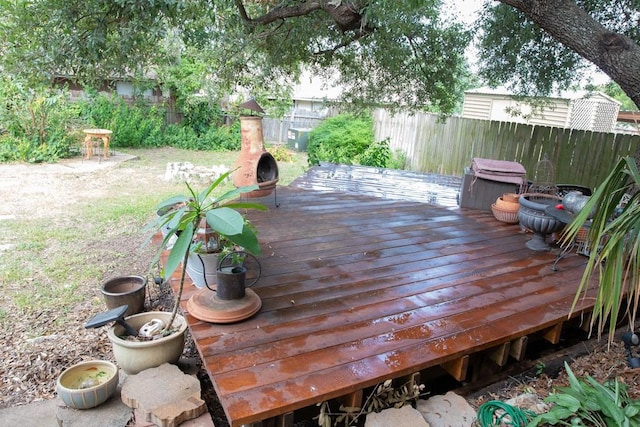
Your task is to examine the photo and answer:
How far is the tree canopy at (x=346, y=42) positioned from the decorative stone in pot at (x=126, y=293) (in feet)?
5.86

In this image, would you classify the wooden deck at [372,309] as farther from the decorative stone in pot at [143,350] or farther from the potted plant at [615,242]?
the potted plant at [615,242]

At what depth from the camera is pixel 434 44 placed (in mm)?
5746

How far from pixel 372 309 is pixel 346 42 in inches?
176

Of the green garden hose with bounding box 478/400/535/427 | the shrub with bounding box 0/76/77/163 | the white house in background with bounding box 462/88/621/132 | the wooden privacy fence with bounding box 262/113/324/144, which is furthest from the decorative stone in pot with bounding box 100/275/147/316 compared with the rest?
the wooden privacy fence with bounding box 262/113/324/144

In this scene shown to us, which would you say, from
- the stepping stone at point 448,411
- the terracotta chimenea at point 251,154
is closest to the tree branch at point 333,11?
the terracotta chimenea at point 251,154

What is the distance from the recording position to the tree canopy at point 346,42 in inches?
123

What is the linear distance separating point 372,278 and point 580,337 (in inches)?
64.5

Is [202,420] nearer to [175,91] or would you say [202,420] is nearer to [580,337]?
[580,337]

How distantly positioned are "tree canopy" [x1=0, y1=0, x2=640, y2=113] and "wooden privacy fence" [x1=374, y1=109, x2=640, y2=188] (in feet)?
3.32

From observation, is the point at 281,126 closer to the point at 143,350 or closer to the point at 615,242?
the point at 143,350

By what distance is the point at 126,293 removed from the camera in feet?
10.3

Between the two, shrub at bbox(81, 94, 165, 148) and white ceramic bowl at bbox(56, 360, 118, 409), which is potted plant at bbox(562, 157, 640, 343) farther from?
shrub at bbox(81, 94, 165, 148)

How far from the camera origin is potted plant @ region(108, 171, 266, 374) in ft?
6.20

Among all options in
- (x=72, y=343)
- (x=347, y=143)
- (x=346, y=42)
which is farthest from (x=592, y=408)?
(x=347, y=143)
